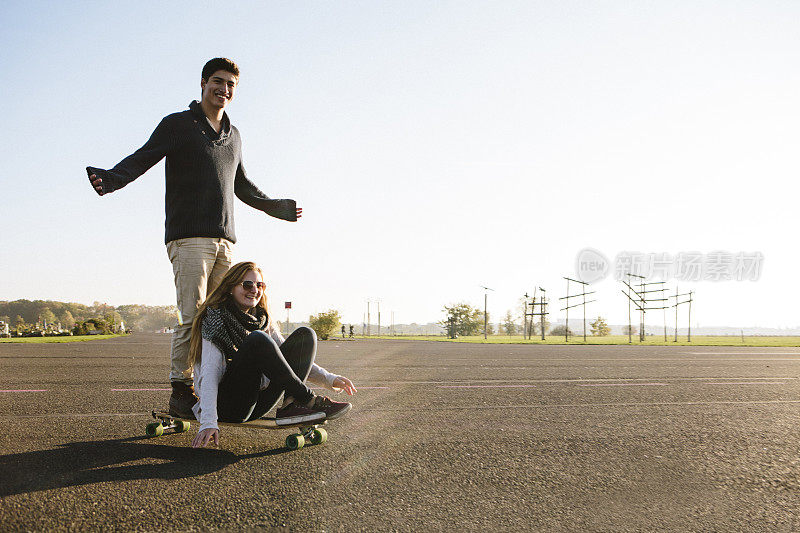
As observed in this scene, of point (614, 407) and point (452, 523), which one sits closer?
point (452, 523)

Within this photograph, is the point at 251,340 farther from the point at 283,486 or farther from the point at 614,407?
the point at 614,407

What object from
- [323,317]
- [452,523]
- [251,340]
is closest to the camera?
[452,523]

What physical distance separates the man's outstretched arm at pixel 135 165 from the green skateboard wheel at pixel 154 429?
4.99 feet

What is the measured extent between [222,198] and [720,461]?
12.0 ft

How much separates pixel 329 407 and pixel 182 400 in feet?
3.45

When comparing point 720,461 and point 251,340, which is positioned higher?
point 251,340

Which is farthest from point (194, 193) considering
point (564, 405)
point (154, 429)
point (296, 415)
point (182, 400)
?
point (564, 405)

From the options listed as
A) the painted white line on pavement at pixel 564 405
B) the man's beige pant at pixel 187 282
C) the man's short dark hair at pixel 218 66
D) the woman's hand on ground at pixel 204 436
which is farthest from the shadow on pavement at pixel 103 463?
the man's short dark hair at pixel 218 66

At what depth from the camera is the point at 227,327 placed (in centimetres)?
324

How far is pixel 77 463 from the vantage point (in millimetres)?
2854

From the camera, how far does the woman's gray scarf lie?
A: 10.5 feet

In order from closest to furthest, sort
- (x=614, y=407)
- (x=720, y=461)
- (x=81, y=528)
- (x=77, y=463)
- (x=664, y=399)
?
1. (x=81, y=528)
2. (x=77, y=463)
3. (x=720, y=461)
4. (x=614, y=407)
5. (x=664, y=399)

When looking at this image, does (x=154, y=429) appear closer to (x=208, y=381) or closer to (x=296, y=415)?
(x=208, y=381)

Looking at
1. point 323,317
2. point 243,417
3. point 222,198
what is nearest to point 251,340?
point 243,417
